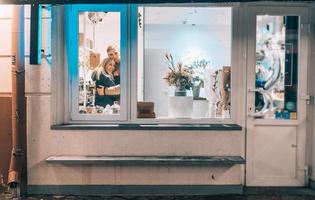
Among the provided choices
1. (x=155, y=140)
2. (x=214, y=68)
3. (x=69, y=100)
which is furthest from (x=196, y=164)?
(x=69, y=100)

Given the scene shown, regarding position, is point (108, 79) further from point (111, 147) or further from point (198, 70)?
point (198, 70)

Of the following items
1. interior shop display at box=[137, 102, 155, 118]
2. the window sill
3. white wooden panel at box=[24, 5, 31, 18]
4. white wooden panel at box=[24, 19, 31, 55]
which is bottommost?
the window sill

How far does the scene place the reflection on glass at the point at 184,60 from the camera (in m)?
5.95

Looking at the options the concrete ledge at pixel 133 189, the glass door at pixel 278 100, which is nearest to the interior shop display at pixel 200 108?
the glass door at pixel 278 100

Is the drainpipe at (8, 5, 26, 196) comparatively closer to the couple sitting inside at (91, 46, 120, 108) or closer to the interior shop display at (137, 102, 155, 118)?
the couple sitting inside at (91, 46, 120, 108)

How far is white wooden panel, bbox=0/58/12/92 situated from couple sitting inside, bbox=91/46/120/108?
1113mm

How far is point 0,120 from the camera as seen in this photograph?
5.73 meters

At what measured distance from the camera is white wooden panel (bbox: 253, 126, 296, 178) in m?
5.94

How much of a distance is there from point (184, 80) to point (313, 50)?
1830 mm

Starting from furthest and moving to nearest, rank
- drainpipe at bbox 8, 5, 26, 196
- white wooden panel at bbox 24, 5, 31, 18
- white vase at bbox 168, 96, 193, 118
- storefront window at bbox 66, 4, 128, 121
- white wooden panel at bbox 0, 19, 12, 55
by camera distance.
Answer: white vase at bbox 168, 96, 193, 118 → storefront window at bbox 66, 4, 128, 121 → white wooden panel at bbox 0, 19, 12, 55 → white wooden panel at bbox 24, 5, 31, 18 → drainpipe at bbox 8, 5, 26, 196

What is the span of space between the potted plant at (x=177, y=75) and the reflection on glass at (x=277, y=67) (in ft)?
3.34

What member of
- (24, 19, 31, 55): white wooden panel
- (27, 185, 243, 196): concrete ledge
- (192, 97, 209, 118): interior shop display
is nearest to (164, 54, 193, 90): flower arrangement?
(192, 97, 209, 118): interior shop display

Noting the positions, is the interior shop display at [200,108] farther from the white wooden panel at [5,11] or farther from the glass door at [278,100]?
the white wooden panel at [5,11]

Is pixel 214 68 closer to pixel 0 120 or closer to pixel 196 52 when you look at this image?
pixel 196 52
